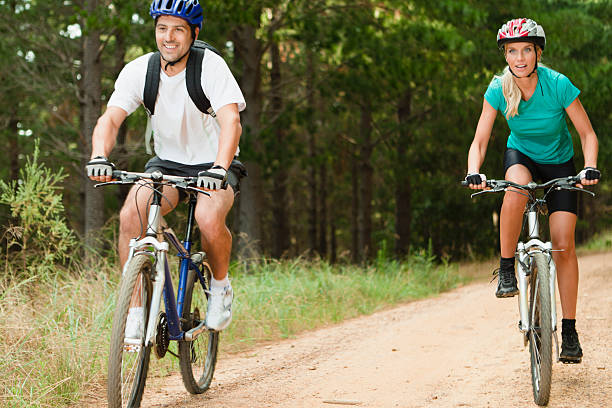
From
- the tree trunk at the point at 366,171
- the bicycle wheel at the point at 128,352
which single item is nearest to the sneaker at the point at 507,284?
the bicycle wheel at the point at 128,352

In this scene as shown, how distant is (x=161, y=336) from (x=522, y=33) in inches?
114

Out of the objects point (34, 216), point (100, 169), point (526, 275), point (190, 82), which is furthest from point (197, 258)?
point (34, 216)

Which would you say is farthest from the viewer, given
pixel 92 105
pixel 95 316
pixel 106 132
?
pixel 92 105

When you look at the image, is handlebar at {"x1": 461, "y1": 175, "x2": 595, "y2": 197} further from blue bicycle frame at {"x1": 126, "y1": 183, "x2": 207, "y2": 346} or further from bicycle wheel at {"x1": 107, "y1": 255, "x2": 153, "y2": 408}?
bicycle wheel at {"x1": 107, "y1": 255, "x2": 153, "y2": 408}

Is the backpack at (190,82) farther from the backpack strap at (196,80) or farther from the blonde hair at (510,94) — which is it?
the blonde hair at (510,94)

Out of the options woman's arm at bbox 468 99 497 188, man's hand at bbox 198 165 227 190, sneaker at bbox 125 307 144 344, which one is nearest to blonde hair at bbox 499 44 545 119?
woman's arm at bbox 468 99 497 188

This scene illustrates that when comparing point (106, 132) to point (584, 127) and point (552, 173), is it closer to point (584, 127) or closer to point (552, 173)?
point (552, 173)

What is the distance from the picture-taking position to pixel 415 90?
17953 millimetres

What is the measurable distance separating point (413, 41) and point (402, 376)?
8.90m

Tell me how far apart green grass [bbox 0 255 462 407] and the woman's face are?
344 cm

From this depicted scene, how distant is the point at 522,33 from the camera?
15.2 feet

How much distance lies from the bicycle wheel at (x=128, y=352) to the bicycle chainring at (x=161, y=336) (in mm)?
141

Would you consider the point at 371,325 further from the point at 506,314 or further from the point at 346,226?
the point at 346,226

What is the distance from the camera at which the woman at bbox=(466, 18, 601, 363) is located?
15.2 ft
